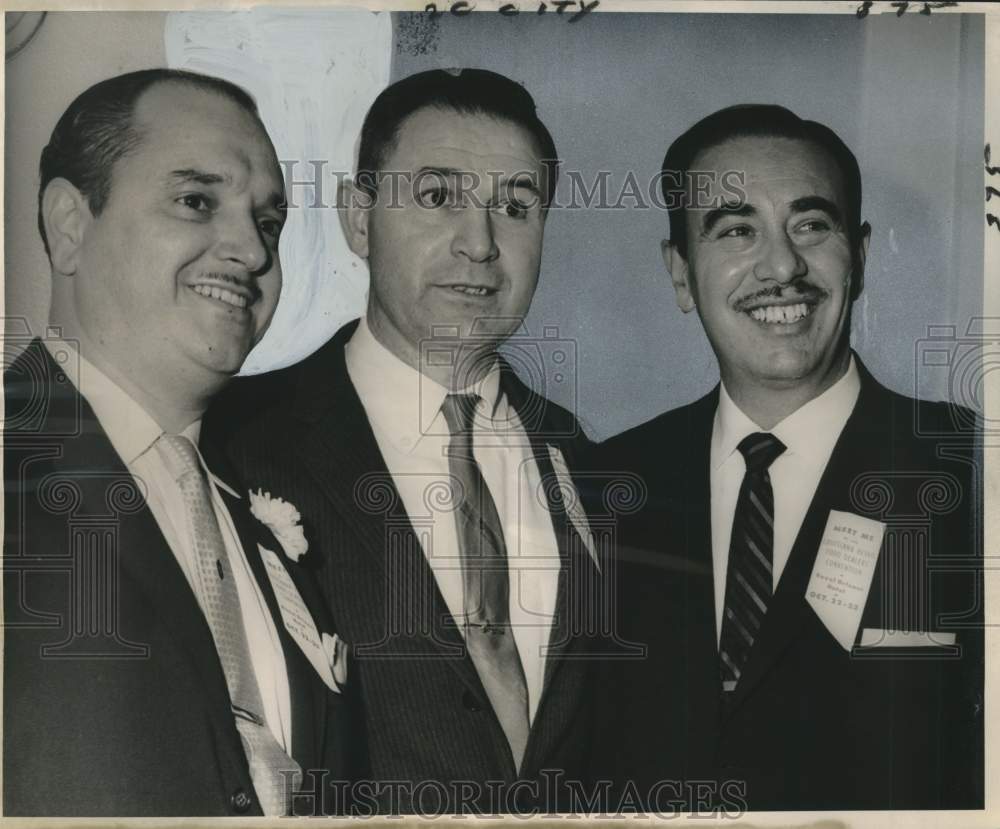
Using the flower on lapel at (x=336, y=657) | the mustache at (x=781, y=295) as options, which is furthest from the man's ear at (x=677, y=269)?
the flower on lapel at (x=336, y=657)

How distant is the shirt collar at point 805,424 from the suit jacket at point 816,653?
2cm

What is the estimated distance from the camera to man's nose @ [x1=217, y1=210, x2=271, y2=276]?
8.91 ft

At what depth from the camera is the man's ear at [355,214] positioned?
2.79 m

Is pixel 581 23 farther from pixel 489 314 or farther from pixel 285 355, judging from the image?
pixel 285 355

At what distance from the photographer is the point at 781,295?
2.81 m

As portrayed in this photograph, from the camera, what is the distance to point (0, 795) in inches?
109

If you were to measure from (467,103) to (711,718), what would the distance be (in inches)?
62.5

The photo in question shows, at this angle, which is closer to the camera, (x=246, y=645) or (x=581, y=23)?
(x=246, y=645)

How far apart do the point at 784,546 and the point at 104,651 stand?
1639 mm

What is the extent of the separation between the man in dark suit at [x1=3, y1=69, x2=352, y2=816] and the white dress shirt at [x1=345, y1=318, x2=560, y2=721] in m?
0.29

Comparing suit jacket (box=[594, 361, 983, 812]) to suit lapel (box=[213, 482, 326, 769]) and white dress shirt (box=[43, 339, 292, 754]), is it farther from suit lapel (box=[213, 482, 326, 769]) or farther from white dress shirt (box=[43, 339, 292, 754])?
white dress shirt (box=[43, 339, 292, 754])

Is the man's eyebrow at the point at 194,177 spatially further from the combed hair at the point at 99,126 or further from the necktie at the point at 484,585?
the necktie at the point at 484,585

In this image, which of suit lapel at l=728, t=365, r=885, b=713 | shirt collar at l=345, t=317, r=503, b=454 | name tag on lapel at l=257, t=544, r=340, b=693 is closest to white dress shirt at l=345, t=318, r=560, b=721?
shirt collar at l=345, t=317, r=503, b=454

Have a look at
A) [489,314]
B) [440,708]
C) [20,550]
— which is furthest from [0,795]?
[489,314]
